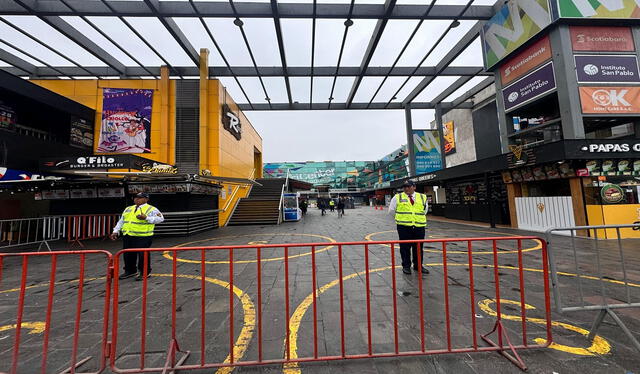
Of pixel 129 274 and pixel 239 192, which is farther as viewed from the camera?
pixel 239 192

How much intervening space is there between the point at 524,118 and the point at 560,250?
8.14 meters

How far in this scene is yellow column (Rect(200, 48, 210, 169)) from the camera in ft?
47.4

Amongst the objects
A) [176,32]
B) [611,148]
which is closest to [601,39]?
[611,148]

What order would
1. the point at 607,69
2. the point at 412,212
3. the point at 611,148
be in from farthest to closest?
the point at 607,69, the point at 611,148, the point at 412,212

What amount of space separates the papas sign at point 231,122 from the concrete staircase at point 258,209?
4.94m

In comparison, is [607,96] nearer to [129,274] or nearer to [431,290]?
[431,290]

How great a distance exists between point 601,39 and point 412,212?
1180 centimetres

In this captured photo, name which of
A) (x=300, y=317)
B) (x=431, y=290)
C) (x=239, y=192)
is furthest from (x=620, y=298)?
(x=239, y=192)

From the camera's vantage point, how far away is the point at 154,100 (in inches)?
560

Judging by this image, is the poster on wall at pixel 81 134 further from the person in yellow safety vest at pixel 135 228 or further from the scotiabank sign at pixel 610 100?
the scotiabank sign at pixel 610 100

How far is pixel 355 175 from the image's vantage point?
70.8 m

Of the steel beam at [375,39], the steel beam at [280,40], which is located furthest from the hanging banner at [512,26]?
the steel beam at [280,40]

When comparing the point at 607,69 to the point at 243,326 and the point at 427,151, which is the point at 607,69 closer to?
the point at 427,151

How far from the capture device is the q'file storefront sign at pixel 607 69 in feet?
29.0
